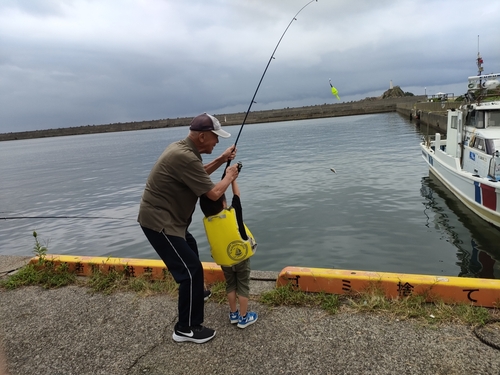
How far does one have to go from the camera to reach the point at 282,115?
10606 cm

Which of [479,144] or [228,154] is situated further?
[479,144]

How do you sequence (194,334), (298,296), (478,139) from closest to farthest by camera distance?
(194,334) < (298,296) < (478,139)

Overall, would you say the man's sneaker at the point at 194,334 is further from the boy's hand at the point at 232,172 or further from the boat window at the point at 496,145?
the boat window at the point at 496,145

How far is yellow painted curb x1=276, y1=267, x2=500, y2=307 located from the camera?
3324 millimetres

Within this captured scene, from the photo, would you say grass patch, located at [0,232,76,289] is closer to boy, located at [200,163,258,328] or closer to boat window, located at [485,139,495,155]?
boy, located at [200,163,258,328]

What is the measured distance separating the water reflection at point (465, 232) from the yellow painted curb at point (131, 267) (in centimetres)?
489

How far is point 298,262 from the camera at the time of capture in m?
7.32

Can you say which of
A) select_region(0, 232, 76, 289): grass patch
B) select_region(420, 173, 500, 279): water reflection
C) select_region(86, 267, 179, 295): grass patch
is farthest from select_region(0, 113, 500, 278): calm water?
select_region(0, 232, 76, 289): grass patch

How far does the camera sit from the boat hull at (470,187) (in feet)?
26.6

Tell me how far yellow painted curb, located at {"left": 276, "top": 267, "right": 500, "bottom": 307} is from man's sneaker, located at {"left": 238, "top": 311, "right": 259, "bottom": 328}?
0.67 metres

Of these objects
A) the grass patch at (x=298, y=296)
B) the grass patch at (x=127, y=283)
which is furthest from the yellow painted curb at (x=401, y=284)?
the grass patch at (x=127, y=283)

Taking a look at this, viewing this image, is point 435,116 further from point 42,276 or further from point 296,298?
point 42,276

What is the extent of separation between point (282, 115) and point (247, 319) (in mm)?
105654

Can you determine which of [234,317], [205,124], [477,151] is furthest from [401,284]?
[477,151]
